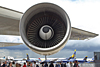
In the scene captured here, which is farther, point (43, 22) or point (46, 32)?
point (43, 22)

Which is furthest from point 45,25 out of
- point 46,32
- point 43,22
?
point 46,32

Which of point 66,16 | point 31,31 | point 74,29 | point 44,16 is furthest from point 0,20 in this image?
point 74,29

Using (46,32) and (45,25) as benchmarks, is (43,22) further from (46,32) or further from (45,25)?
(46,32)

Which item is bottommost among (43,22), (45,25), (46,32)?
(46,32)

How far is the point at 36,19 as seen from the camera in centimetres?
498

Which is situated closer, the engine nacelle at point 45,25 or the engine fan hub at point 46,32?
the engine nacelle at point 45,25

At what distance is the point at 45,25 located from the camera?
517 centimetres

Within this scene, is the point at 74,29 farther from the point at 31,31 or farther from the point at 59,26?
the point at 31,31

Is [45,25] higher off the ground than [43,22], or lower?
lower

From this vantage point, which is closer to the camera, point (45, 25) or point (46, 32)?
point (46, 32)

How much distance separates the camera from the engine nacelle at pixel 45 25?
4508 mm

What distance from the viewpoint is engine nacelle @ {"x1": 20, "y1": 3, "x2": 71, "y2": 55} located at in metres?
4.51

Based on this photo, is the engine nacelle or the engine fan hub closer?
the engine nacelle

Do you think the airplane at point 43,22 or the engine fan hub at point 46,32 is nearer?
the airplane at point 43,22
